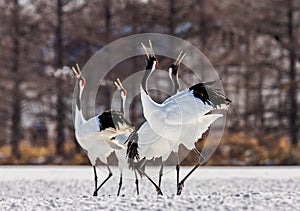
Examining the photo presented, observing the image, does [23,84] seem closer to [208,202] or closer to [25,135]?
[25,135]

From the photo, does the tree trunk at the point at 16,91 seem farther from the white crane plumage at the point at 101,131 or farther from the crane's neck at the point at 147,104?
the crane's neck at the point at 147,104

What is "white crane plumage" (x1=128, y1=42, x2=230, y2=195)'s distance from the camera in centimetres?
1054

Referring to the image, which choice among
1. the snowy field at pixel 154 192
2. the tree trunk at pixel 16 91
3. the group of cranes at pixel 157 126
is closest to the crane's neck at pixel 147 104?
the group of cranes at pixel 157 126

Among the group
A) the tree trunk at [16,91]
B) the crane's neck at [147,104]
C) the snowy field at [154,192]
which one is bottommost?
the snowy field at [154,192]

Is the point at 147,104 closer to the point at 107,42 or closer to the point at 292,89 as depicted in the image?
the point at 107,42

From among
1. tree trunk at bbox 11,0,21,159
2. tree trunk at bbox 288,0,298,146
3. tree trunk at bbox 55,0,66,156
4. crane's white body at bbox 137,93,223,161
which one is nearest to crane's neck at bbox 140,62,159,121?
crane's white body at bbox 137,93,223,161

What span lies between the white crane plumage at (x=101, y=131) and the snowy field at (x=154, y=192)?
0.83 m

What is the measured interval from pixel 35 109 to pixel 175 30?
6.90 metres

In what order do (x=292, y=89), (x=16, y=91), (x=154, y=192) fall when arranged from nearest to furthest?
(x=154, y=192)
(x=16, y=91)
(x=292, y=89)

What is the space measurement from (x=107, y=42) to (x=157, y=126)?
17.1 meters

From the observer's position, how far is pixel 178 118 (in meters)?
10.5

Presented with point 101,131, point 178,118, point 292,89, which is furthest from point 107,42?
point 178,118

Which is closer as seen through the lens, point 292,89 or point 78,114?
point 78,114

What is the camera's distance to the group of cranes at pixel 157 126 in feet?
34.7
